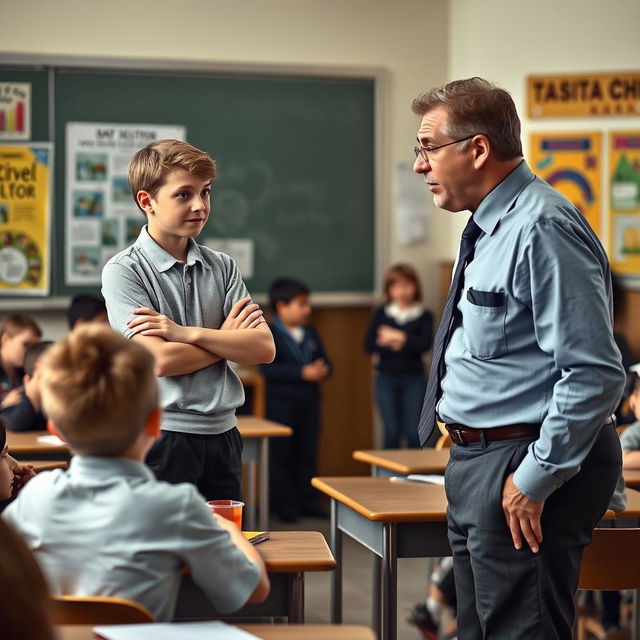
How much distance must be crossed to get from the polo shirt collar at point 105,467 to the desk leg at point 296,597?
20.1 inches

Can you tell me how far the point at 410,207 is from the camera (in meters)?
6.62

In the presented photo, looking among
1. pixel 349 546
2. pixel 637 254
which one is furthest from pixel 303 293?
pixel 637 254

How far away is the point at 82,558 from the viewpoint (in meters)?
1.54

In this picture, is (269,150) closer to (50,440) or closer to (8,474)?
(50,440)

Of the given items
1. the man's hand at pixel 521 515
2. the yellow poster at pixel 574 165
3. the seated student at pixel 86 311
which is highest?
the yellow poster at pixel 574 165

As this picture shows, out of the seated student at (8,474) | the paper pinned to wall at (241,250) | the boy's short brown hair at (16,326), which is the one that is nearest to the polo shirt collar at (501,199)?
the seated student at (8,474)

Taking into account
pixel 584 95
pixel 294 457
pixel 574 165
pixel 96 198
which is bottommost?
pixel 294 457

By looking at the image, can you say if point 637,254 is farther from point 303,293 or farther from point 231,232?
point 231,232

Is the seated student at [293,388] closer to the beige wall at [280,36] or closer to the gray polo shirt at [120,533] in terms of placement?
the beige wall at [280,36]

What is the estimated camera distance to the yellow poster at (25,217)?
585 cm

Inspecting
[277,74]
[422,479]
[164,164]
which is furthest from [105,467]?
[277,74]

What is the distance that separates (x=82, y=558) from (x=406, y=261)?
5278mm

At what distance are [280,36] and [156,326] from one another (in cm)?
431

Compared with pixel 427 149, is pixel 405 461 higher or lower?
lower
